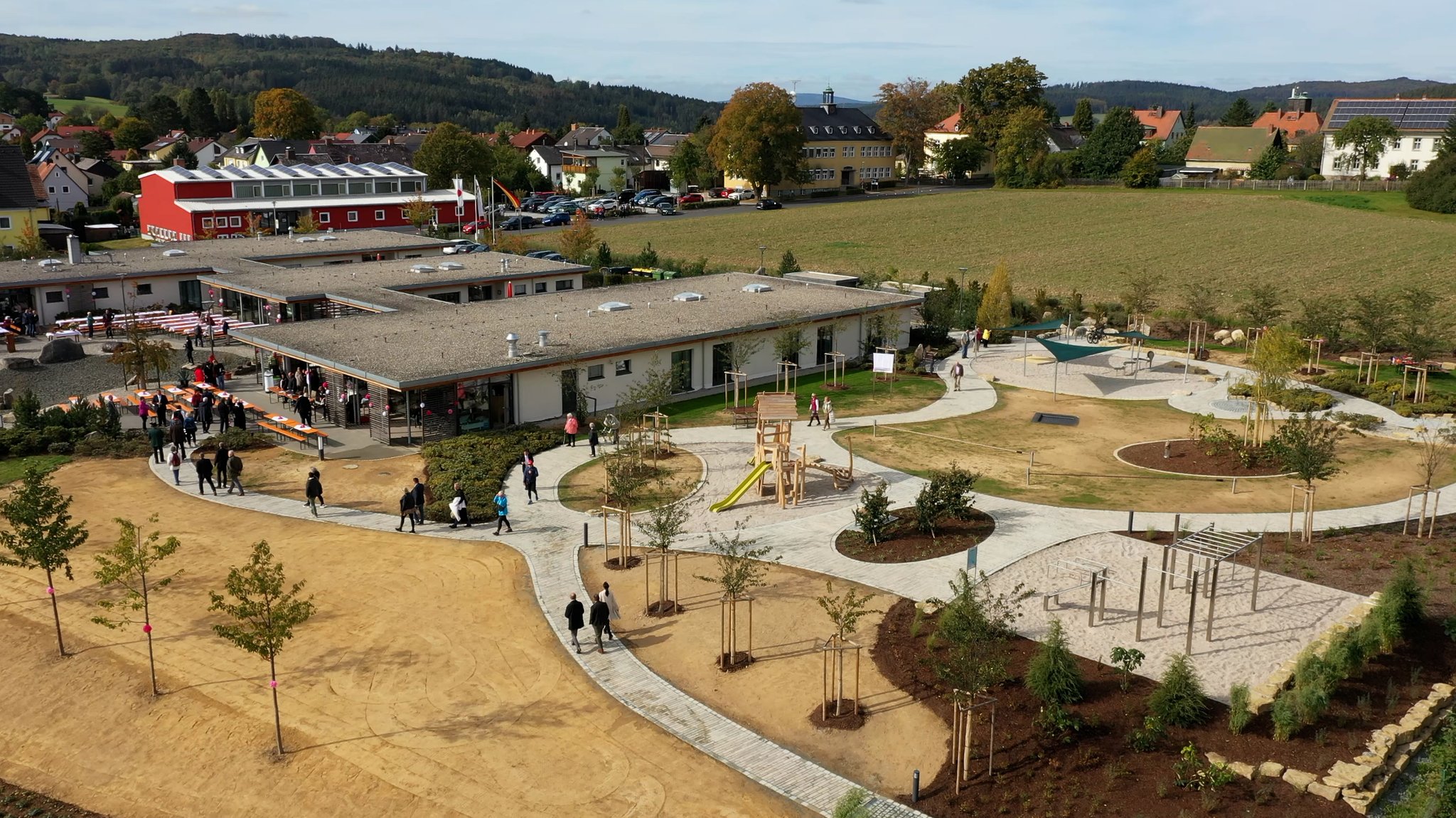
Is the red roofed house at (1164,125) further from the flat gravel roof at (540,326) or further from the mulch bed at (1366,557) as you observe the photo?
the mulch bed at (1366,557)

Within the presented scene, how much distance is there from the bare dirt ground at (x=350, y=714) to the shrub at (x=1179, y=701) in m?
5.70

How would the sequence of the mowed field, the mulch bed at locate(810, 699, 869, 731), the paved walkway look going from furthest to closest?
the mowed field < the mulch bed at locate(810, 699, 869, 731) < the paved walkway

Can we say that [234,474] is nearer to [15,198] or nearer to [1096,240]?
[15,198]

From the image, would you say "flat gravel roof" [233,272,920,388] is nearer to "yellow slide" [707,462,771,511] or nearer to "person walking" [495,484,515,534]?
"person walking" [495,484,515,534]

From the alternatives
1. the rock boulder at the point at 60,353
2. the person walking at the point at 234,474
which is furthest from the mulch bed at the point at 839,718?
the rock boulder at the point at 60,353

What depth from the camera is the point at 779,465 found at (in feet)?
85.3

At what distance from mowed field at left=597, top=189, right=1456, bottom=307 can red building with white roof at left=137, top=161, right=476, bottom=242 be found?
560 inches

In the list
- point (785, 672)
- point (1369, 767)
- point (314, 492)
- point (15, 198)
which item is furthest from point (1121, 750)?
point (15, 198)

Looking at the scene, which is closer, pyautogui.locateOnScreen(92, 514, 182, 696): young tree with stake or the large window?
pyautogui.locateOnScreen(92, 514, 182, 696): young tree with stake

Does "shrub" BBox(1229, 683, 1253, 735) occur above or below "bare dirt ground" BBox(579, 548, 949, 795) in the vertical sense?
above

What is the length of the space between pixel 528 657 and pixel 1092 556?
11600mm

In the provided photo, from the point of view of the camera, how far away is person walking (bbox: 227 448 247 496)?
25859 millimetres

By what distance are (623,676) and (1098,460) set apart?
16.9 meters

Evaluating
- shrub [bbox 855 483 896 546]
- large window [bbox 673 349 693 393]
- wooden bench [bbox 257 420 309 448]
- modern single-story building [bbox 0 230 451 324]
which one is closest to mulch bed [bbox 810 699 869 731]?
shrub [bbox 855 483 896 546]
